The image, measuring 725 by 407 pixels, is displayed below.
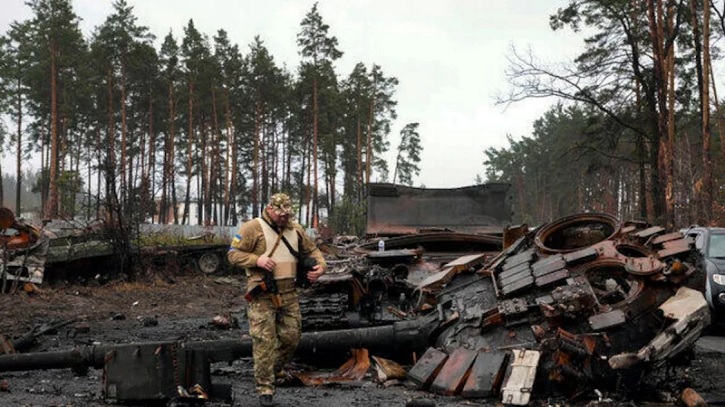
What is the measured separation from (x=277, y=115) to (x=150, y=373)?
1855 inches

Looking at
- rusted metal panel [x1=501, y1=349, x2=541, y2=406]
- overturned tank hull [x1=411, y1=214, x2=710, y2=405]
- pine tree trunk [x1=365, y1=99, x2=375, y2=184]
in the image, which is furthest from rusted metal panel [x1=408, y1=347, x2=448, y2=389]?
pine tree trunk [x1=365, y1=99, x2=375, y2=184]

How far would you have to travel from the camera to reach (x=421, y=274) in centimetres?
898

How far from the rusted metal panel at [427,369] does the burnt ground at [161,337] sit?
4.3 inches

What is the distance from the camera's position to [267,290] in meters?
6.05

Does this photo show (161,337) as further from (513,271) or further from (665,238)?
(665,238)

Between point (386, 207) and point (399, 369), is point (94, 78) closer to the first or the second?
point (386, 207)

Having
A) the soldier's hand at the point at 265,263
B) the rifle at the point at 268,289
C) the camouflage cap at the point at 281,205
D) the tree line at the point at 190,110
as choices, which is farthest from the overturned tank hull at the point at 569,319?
the tree line at the point at 190,110

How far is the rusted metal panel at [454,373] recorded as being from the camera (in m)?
6.32

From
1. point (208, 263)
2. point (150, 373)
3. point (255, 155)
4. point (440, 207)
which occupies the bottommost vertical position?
point (150, 373)

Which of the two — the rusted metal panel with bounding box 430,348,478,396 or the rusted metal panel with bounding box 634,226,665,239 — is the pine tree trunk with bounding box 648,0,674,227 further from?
the rusted metal panel with bounding box 430,348,478,396

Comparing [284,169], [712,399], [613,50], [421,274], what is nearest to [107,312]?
[421,274]

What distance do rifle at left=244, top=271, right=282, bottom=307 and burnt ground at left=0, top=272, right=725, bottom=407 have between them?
0.81 m

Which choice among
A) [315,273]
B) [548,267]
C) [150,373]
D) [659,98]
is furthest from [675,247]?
[659,98]

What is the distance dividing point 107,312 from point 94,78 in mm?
29789
